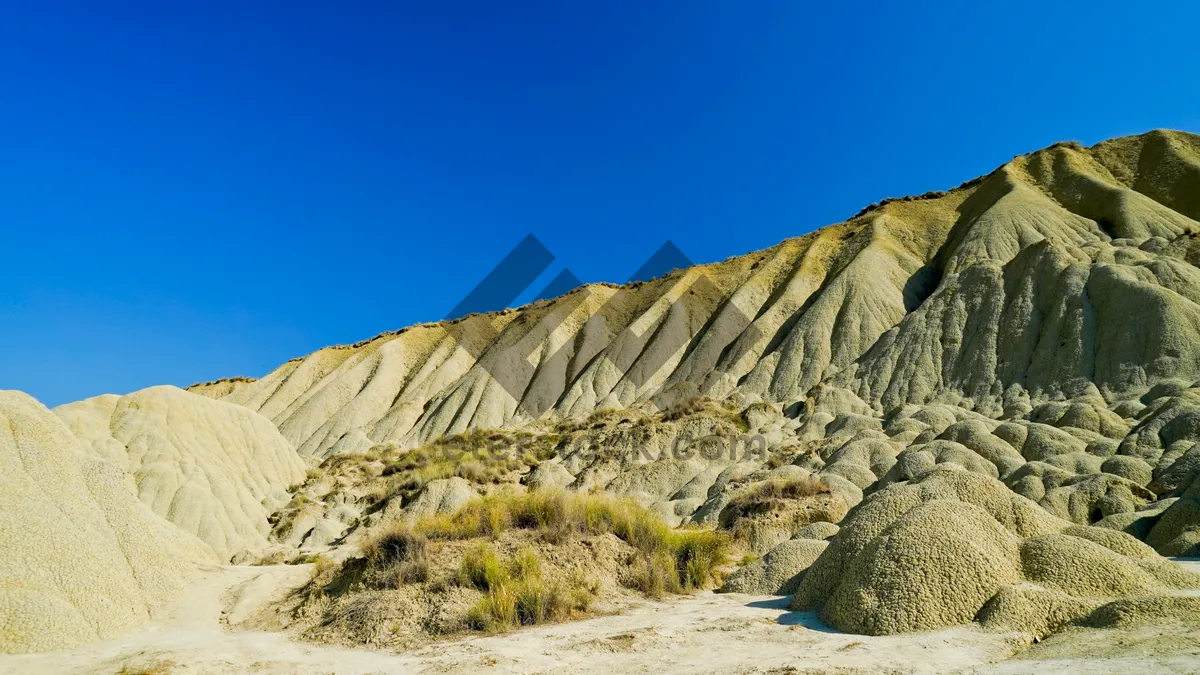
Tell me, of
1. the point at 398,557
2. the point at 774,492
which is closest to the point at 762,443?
the point at 774,492

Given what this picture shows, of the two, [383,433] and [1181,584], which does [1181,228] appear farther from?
[383,433]

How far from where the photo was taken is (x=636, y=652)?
6562 millimetres

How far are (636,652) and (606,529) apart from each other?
4.15 m

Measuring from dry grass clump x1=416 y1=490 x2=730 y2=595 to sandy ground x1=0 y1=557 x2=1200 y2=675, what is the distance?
4.94ft

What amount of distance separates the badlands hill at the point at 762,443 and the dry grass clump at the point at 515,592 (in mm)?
180

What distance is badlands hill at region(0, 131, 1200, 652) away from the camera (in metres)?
7.46

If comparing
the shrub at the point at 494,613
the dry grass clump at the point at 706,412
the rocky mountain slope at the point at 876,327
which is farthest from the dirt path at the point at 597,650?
the rocky mountain slope at the point at 876,327

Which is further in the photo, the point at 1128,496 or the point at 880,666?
the point at 1128,496

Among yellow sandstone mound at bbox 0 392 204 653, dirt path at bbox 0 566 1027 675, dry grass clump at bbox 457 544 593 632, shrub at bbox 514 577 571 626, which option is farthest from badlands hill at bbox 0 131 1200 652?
shrub at bbox 514 577 571 626

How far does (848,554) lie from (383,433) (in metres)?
50.2

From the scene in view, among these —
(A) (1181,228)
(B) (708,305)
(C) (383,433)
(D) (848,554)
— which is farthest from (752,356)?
(D) (848,554)

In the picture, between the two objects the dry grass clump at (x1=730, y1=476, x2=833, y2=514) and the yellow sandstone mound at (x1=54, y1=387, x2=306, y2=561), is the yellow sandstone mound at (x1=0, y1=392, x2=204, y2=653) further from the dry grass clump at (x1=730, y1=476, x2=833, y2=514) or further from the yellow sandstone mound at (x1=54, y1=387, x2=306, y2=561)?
the dry grass clump at (x1=730, y1=476, x2=833, y2=514)

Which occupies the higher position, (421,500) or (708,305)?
(708,305)

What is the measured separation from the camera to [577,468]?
87.6ft
